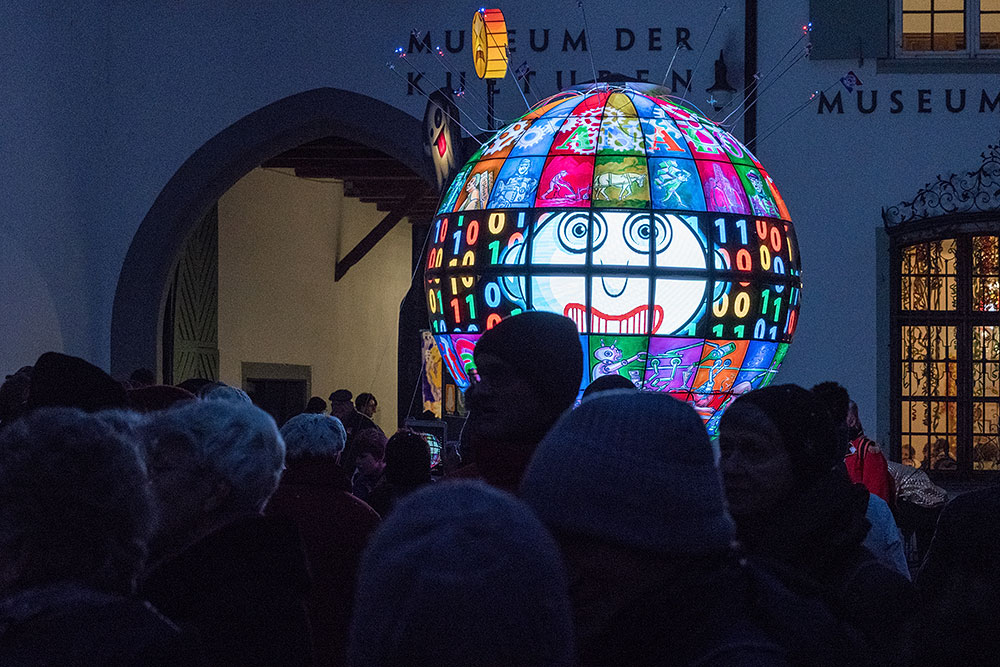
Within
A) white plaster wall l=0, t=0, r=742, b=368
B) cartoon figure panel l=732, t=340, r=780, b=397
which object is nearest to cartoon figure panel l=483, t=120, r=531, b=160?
cartoon figure panel l=732, t=340, r=780, b=397

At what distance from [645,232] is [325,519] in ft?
7.21

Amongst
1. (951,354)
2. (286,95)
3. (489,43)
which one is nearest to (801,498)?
(489,43)

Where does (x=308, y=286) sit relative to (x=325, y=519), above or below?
above

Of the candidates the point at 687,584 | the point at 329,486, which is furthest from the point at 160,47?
the point at 687,584

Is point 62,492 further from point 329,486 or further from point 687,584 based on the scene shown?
point 329,486

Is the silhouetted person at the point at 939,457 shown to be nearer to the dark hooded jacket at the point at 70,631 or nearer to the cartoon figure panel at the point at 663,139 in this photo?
the cartoon figure panel at the point at 663,139

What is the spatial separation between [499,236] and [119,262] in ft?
23.9

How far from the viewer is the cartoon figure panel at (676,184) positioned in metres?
5.66

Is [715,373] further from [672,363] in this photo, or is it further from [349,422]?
[349,422]

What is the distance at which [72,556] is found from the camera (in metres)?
2.05

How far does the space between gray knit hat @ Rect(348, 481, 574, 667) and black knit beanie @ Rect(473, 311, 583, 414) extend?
1928 mm

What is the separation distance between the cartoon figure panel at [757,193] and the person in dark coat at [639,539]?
4105 mm

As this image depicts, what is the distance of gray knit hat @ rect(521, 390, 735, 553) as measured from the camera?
190 centimetres

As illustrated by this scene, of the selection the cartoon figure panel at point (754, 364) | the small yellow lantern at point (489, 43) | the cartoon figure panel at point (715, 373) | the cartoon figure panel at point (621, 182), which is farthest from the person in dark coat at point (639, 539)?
the small yellow lantern at point (489, 43)
